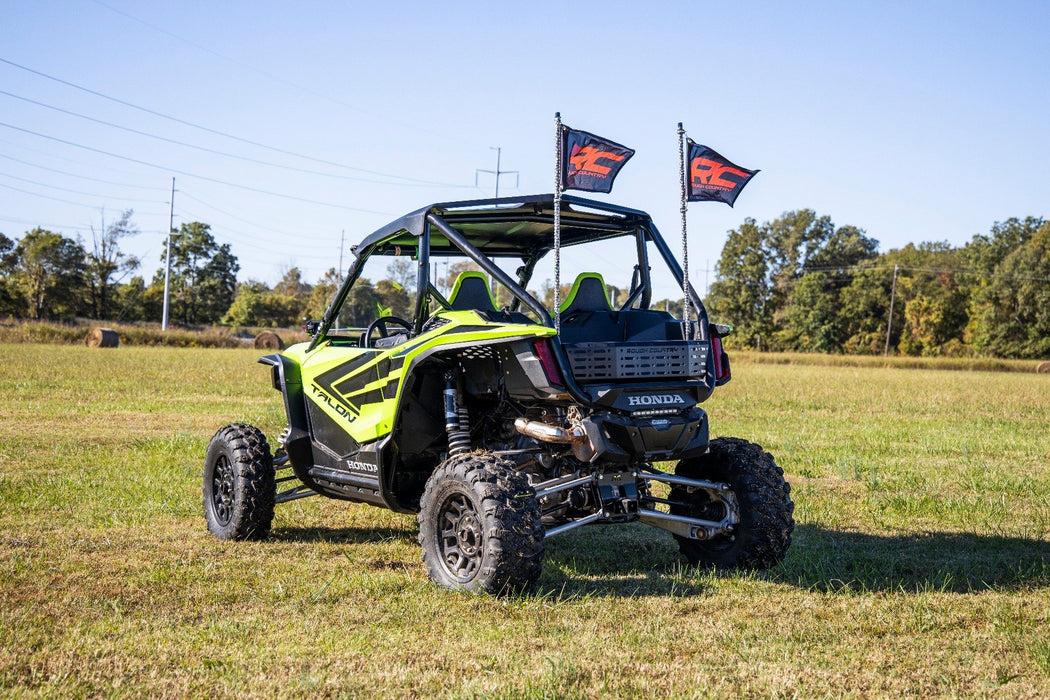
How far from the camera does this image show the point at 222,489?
787 centimetres

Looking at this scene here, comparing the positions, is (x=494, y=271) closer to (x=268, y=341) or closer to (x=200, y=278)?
(x=268, y=341)

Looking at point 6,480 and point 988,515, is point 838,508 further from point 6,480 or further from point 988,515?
point 6,480

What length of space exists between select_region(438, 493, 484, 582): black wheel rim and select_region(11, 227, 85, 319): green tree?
77.1 metres

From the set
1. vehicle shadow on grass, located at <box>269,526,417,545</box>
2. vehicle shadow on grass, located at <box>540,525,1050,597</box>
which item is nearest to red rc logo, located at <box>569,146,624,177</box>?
vehicle shadow on grass, located at <box>540,525,1050,597</box>

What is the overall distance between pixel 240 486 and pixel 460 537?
2.35 metres

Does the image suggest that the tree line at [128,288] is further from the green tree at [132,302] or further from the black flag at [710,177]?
the black flag at [710,177]

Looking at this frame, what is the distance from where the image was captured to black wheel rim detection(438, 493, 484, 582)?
18.7 feet

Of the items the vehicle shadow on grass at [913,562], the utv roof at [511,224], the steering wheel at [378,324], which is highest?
the utv roof at [511,224]

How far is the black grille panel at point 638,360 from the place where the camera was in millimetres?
5883

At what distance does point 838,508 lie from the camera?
29.9ft

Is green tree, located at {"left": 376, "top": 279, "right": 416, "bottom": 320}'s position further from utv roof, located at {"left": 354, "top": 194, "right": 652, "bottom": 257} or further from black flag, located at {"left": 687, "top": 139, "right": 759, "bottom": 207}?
black flag, located at {"left": 687, "top": 139, "right": 759, "bottom": 207}

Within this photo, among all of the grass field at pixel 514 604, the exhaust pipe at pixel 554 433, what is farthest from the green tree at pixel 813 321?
the exhaust pipe at pixel 554 433

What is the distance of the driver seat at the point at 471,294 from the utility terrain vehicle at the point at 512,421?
10 mm

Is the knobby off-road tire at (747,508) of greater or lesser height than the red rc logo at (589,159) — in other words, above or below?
below
